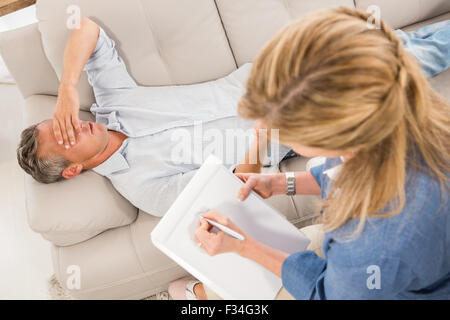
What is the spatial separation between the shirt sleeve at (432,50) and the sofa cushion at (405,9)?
0.61 feet

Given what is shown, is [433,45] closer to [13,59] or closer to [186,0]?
[186,0]

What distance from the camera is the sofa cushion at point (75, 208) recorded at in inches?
44.8

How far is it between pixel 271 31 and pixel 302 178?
2.39ft

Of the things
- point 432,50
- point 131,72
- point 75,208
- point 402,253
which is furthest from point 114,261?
point 432,50

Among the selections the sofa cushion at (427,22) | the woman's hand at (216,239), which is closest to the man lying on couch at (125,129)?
the woman's hand at (216,239)

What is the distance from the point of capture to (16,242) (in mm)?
1731

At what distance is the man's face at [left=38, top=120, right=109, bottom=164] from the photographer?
46.9 inches

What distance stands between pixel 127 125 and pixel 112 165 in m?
0.21

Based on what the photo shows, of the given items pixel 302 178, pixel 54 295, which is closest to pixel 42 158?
pixel 54 295

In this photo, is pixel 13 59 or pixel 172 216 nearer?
pixel 172 216

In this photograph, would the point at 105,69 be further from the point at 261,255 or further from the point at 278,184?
the point at 261,255

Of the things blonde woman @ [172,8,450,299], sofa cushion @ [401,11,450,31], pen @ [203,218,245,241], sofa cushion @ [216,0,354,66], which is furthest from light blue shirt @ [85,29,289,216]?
sofa cushion @ [401,11,450,31]

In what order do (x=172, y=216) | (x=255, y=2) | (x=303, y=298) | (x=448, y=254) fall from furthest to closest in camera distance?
(x=255, y=2), (x=172, y=216), (x=303, y=298), (x=448, y=254)
